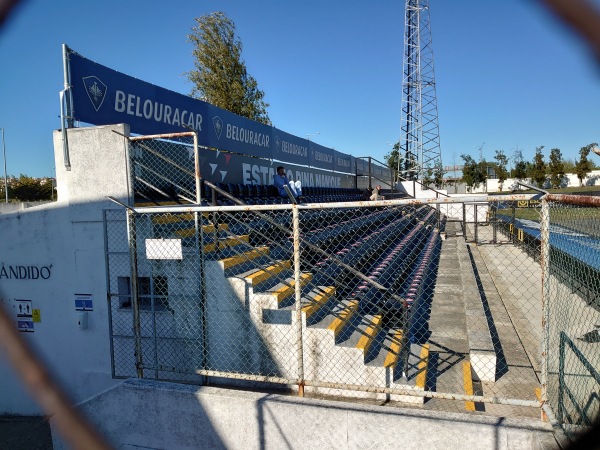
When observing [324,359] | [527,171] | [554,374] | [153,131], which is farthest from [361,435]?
[527,171]

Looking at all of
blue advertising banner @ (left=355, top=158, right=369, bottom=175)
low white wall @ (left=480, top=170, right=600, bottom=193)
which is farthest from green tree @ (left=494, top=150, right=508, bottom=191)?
blue advertising banner @ (left=355, top=158, right=369, bottom=175)

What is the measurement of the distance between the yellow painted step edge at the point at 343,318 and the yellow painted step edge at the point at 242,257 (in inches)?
53.6

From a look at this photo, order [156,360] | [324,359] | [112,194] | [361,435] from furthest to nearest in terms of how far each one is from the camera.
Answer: [112,194]
[156,360]
[324,359]
[361,435]

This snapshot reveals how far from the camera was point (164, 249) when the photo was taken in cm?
470

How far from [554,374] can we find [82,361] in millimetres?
5835

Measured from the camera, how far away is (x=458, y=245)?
16.3 meters

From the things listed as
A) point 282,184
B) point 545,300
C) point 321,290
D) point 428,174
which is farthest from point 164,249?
point 428,174

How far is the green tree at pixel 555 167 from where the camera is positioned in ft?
154

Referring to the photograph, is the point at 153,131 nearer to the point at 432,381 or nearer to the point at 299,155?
the point at 432,381

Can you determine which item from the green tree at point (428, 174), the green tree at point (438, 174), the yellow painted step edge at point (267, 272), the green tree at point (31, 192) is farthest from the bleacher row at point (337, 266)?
the green tree at point (31, 192)

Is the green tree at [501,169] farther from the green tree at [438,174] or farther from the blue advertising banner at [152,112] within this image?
the blue advertising banner at [152,112]

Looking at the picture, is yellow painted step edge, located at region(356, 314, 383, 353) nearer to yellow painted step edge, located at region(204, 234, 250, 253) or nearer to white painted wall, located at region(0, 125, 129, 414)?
yellow painted step edge, located at region(204, 234, 250, 253)

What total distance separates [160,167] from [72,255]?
1.80m

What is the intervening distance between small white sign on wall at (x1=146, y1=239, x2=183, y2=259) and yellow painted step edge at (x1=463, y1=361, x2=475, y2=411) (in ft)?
12.2
